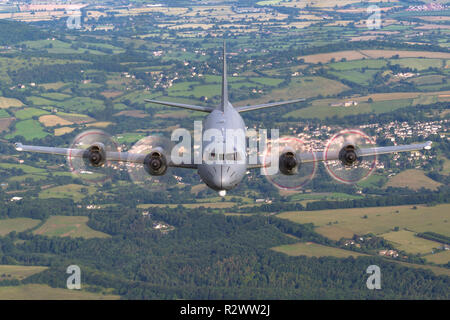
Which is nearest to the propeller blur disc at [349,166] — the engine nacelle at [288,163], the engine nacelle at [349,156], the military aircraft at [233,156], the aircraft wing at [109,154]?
the military aircraft at [233,156]

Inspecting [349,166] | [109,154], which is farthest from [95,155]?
[349,166]

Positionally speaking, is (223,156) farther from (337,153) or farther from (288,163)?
(337,153)

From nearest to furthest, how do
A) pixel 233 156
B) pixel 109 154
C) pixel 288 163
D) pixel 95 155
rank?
pixel 233 156 < pixel 288 163 < pixel 95 155 < pixel 109 154

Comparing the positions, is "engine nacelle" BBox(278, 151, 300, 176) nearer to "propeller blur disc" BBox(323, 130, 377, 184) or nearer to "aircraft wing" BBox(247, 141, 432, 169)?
"aircraft wing" BBox(247, 141, 432, 169)

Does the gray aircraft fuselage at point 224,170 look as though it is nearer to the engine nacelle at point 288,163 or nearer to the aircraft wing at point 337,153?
the engine nacelle at point 288,163
